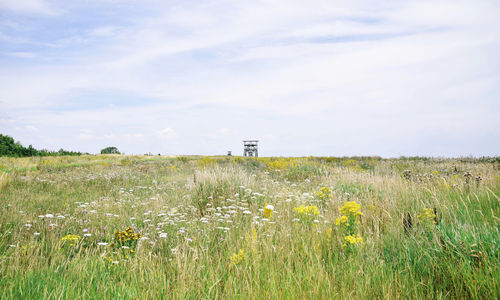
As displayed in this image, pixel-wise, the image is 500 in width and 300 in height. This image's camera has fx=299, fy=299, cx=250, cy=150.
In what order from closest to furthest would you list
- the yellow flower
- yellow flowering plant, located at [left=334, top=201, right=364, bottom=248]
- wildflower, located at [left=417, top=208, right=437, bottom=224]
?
1. yellow flowering plant, located at [left=334, top=201, right=364, bottom=248]
2. wildflower, located at [left=417, top=208, right=437, bottom=224]
3. the yellow flower

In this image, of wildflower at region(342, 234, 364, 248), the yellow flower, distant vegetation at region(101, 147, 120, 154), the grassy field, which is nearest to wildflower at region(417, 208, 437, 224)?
the grassy field

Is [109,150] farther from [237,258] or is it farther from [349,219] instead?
[349,219]

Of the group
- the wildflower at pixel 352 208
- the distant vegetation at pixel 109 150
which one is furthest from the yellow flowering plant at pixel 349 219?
the distant vegetation at pixel 109 150

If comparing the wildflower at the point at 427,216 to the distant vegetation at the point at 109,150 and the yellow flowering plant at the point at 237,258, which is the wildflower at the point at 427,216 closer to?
the yellow flowering plant at the point at 237,258

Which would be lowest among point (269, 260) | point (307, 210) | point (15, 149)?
point (269, 260)

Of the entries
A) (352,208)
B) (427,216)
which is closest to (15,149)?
(352,208)

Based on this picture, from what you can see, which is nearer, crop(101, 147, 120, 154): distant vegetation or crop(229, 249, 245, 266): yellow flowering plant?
crop(229, 249, 245, 266): yellow flowering plant

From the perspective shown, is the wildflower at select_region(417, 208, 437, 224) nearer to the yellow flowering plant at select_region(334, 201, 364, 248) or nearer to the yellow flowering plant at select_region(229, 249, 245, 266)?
the yellow flowering plant at select_region(334, 201, 364, 248)

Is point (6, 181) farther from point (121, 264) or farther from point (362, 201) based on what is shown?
point (362, 201)

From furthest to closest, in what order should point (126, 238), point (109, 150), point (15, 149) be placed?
point (109, 150)
point (15, 149)
point (126, 238)

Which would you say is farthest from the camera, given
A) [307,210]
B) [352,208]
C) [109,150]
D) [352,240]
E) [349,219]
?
[109,150]

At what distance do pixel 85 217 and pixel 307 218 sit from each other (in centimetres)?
424

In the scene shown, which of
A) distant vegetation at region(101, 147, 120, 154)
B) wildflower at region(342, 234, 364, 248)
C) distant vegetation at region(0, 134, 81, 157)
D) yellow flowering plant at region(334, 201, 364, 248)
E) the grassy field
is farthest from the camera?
distant vegetation at region(101, 147, 120, 154)

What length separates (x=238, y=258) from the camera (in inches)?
119
